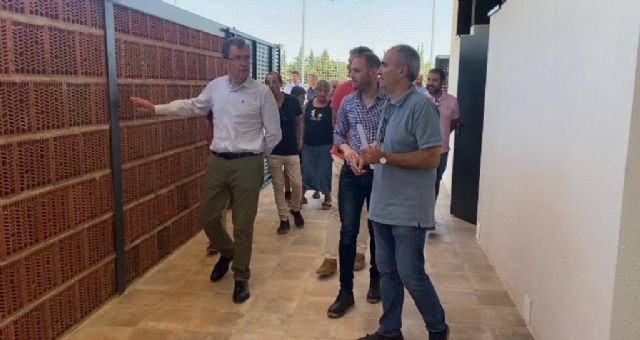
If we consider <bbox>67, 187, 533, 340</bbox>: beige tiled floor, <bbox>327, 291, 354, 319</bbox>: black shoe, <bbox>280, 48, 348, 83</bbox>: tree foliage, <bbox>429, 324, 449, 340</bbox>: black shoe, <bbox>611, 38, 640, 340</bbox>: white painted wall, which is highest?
<bbox>280, 48, 348, 83</bbox>: tree foliage

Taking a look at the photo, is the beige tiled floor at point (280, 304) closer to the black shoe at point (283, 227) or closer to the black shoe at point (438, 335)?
the black shoe at point (438, 335)

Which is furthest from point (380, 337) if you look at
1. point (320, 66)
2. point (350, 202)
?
point (320, 66)

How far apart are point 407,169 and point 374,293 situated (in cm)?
129

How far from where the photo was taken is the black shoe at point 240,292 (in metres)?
3.41

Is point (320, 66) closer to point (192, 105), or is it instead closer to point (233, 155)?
point (192, 105)

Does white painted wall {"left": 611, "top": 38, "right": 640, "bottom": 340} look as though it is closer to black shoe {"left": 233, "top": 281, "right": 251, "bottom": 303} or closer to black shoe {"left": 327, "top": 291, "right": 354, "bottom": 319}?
black shoe {"left": 327, "top": 291, "right": 354, "bottom": 319}

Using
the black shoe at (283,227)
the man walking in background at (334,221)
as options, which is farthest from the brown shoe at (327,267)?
the black shoe at (283,227)

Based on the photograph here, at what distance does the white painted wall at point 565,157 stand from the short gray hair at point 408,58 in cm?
71

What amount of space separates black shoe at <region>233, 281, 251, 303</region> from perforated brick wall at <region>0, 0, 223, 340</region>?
76 centimetres

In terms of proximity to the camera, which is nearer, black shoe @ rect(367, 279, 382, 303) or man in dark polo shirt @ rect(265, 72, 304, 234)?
black shoe @ rect(367, 279, 382, 303)

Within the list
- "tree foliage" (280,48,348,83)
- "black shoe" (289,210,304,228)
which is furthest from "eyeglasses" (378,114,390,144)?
"tree foliage" (280,48,348,83)

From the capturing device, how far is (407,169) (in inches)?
95.8

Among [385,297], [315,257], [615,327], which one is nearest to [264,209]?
[315,257]

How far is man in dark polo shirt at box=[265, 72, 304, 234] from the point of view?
5156mm
